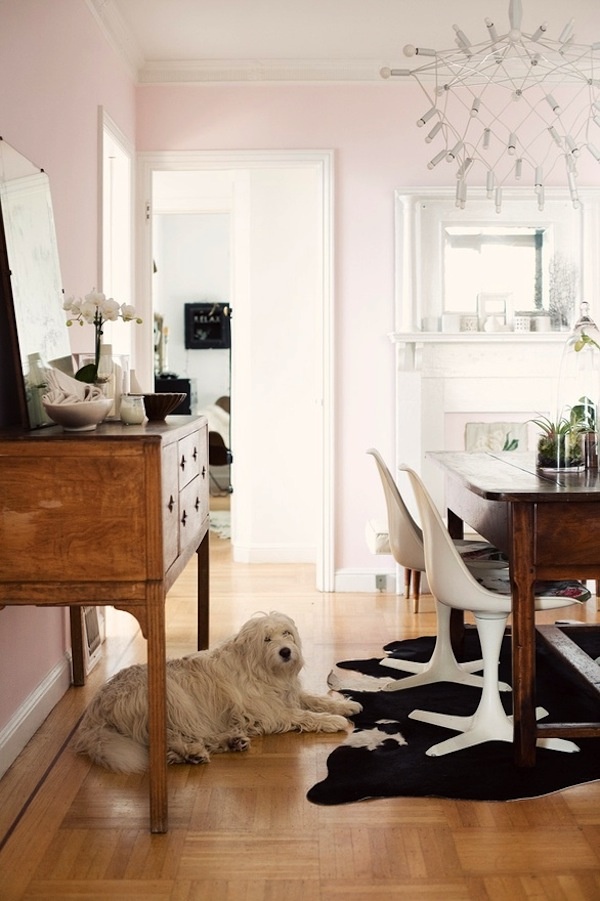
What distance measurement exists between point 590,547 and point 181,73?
148 inches

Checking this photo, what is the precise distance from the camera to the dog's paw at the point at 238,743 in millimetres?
3107

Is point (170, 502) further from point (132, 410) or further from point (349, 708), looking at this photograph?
point (349, 708)

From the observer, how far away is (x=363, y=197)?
5.40 m

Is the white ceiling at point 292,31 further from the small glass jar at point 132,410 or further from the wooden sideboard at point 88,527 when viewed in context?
the wooden sideboard at point 88,527

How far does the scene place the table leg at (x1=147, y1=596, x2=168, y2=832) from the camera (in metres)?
2.53

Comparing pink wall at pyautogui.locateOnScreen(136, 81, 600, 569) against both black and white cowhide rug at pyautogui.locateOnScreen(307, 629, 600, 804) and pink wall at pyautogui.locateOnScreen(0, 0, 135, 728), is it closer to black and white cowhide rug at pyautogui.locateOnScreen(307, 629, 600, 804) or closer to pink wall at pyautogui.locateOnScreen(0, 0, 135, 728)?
pink wall at pyautogui.locateOnScreen(0, 0, 135, 728)

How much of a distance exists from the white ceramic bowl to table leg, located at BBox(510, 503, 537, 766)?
1.19m

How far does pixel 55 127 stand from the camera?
3668 millimetres

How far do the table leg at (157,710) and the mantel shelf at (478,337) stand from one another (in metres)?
3.05

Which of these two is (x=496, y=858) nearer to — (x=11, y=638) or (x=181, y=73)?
(x=11, y=638)

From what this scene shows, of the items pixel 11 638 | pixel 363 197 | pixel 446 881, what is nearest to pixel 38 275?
pixel 11 638

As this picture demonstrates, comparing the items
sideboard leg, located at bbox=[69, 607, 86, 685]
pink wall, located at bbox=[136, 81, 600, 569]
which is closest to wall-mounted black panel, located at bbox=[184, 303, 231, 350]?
pink wall, located at bbox=[136, 81, 600, 569]

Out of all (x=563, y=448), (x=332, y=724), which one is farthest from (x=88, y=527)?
(x=563, y=448)

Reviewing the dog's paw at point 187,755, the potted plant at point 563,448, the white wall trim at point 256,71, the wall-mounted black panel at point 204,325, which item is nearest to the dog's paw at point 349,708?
the dog's paw at point 187,755
